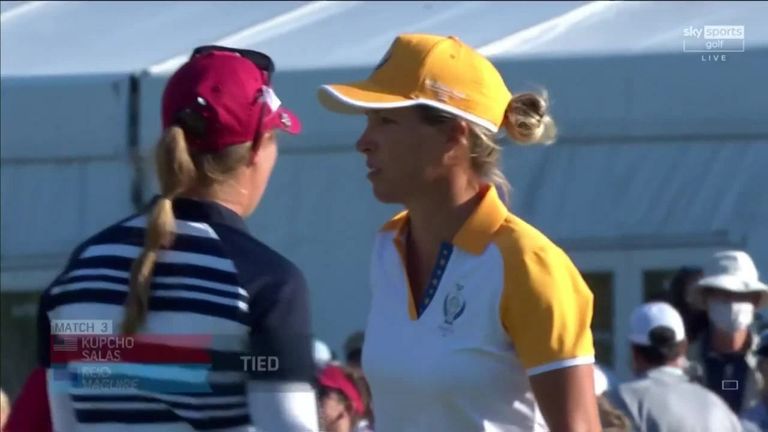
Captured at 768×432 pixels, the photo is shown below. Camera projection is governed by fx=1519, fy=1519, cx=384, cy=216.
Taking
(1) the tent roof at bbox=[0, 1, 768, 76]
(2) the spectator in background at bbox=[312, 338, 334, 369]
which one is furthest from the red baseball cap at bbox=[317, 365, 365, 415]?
(1) the tent roof at bbox=[0, 1, 768, 76]

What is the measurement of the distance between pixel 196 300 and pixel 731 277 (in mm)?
1900

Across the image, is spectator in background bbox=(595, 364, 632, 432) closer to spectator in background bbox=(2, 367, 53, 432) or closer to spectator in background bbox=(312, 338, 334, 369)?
spectator in background bbox=(312, 338, 334, 369)

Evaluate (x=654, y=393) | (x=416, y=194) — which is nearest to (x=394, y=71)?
(x=416, y=194)

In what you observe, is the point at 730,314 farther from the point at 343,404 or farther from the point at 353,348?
the point at 353,348

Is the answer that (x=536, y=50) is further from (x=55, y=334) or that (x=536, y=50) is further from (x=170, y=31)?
(x=55, y=334)

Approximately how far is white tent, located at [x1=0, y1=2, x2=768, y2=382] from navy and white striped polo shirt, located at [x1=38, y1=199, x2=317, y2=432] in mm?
2256

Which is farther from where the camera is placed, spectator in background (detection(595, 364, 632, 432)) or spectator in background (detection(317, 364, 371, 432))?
spectator in background (detection(317, 364, 371, 432))

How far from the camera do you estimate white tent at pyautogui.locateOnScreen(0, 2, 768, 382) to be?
13.4 feet

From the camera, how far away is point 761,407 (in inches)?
129

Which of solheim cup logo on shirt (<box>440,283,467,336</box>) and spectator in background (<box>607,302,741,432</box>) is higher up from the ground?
solheim cup logo on shirt (<box>440,283,467,336</box>)

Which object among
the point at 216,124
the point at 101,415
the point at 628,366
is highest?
the point at 216,124

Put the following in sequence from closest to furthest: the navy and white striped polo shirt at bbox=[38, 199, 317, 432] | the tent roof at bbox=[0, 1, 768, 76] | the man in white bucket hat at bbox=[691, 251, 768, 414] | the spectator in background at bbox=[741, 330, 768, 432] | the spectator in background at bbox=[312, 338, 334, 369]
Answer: the navy and white striped polo shirt at bbox=[38, 199, 317, 432] → the spectator in background at bbox=[741, 330, 768, 432] → the man in white bucket hat at bbox=[691, 251, 768, 414] → the spectator in background at bbox=[312, 338, 334, 369] → the tent roof at bbox=[0, 1, 768, 76]

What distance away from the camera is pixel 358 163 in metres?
4.40

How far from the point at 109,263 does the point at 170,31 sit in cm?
358
